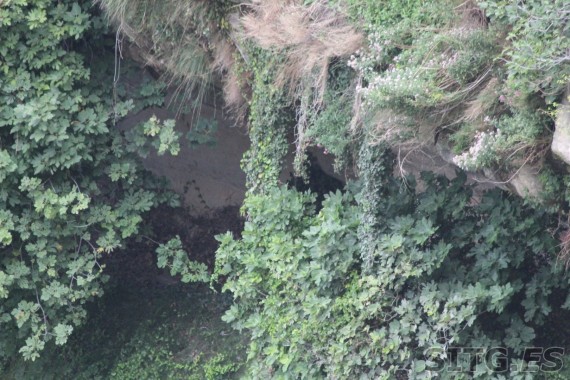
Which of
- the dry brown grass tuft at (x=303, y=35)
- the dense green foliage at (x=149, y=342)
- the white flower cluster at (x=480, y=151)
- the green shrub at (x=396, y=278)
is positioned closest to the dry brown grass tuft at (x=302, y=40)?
the dry brown grass tuft at (x=303, y=35)

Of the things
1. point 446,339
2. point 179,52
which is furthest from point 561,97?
point 179,52

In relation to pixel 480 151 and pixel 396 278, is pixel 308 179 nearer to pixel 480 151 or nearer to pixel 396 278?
pixel 396 278

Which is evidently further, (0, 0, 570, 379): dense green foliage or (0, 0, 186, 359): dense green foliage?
(0, 0, 186, 359): dense green foliage

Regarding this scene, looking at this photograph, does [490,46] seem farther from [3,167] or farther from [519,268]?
[3,167]

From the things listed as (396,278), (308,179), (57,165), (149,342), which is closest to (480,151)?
(396,278)

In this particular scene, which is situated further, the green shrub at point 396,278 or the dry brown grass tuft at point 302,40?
the green shrub at point 396,278

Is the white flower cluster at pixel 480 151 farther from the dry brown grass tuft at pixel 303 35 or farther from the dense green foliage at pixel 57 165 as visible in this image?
the dense green foliage at pixel 57 165

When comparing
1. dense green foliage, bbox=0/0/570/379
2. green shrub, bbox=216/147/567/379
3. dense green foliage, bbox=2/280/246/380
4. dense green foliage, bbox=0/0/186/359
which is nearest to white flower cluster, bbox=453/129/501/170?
dense green foliage, bbox=0/0/570/379

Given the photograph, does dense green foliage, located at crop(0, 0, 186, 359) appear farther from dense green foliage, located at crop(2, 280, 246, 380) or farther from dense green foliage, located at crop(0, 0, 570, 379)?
dense green foliage, located at crop(2, 280, 246, 380)
